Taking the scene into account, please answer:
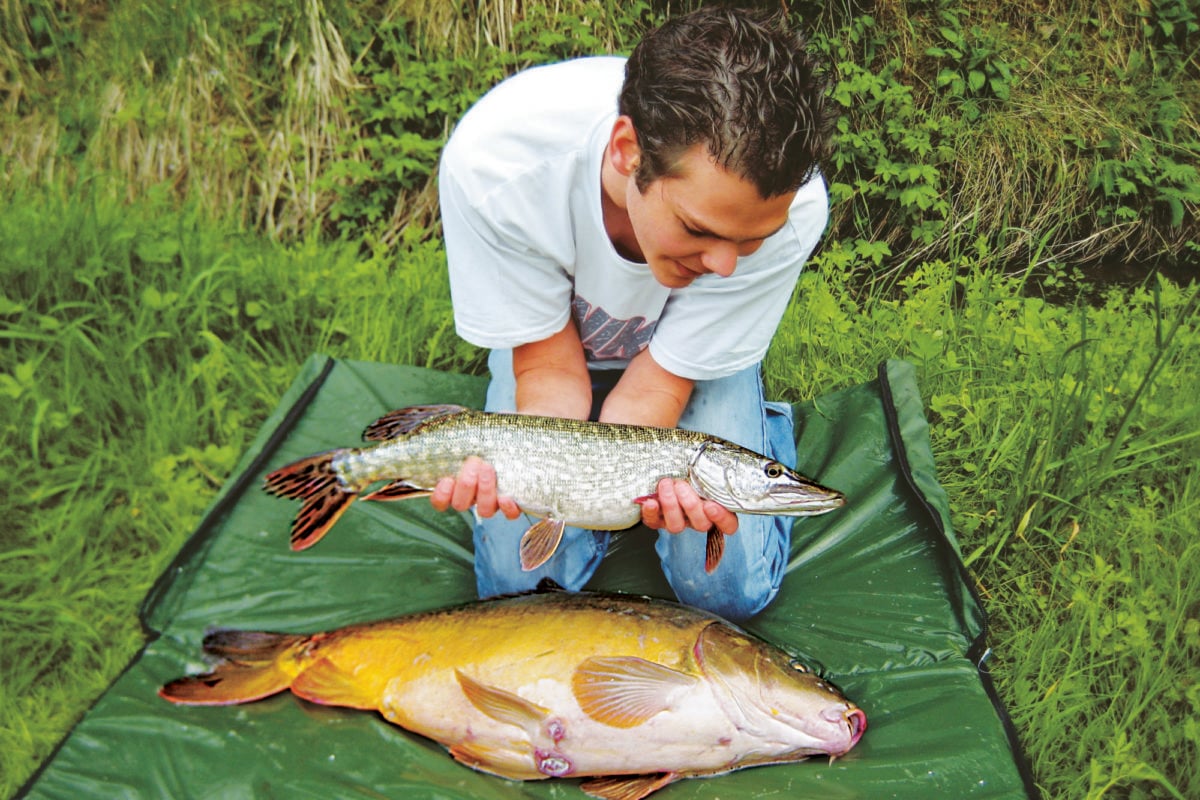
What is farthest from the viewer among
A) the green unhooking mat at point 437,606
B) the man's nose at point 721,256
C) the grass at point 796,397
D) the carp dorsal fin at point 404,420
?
the grass at point 796,397

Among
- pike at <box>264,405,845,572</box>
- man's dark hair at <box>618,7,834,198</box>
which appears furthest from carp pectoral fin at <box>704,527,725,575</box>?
man's dark hair at <box>618,7,834,198</box>

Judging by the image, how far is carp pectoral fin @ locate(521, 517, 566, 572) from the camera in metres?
1.96

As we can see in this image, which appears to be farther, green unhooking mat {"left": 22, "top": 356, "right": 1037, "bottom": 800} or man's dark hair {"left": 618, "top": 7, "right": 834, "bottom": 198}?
green unhooking mat {"left": 22, "top": 356, "right": 1037, "bottom": 800}

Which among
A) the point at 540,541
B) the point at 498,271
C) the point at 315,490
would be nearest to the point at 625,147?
the point at 498,271

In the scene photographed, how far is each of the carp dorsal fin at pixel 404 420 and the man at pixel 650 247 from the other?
155 mm

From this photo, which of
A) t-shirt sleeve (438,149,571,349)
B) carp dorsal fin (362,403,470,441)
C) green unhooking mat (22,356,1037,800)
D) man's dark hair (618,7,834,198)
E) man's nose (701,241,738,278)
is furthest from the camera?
t-shirt sleeve (438,149,571,349)

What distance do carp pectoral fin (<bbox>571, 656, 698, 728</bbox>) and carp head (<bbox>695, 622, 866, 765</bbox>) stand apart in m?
0.07

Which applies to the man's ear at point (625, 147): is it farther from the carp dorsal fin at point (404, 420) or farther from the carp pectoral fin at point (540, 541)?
the carp pectoral fin at point (540, 541)

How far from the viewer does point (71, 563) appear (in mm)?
2691

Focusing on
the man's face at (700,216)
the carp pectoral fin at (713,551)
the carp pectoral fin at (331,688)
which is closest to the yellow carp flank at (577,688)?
the carp pectoral fin at (331,688)

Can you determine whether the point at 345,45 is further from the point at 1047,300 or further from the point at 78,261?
Result: the point at 1047,300

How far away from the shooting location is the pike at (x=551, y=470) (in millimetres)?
1883

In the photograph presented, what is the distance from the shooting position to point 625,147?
1.83 meters

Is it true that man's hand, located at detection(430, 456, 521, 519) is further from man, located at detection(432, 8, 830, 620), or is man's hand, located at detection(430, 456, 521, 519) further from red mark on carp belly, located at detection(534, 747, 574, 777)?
red mark on carp belly, located at detection(534, 747, 574, 777)
